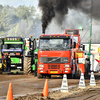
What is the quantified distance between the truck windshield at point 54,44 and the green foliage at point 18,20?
86.0 meters

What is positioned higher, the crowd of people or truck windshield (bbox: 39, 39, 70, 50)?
truck windshield (bbox: 39, 39, 70, 50)

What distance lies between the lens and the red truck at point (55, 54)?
60.3 feet

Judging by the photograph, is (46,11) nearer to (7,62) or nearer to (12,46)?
(12,46)

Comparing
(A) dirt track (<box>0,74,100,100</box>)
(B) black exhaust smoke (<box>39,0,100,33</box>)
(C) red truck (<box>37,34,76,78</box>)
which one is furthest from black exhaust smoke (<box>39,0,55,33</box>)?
(A) dirt track (<box>0,74,100,100</box>)

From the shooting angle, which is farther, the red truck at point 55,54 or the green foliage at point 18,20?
the green foliage at point 18,20

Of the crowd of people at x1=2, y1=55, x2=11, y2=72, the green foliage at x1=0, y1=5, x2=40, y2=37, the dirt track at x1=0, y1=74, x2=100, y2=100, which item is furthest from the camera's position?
the green foliage at x1=0, y1=5, x2=40, y2=37

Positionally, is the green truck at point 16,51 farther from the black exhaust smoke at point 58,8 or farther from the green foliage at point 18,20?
the green foliage at point 18,20

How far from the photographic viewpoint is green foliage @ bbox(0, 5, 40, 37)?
343ft

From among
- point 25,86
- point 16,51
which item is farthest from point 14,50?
point 25,86

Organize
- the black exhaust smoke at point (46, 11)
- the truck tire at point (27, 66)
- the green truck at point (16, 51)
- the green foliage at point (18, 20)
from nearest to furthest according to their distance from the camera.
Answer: the truck tire at point (27, 66) → the green truck at point (16, 51) → the black exhaust smoke at point (46, 11) → the green foliage at point (18, 20)

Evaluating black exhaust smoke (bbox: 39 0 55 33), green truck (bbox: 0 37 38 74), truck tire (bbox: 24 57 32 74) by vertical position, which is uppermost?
black exhaust smoke (bbox: 39 0 55 33)

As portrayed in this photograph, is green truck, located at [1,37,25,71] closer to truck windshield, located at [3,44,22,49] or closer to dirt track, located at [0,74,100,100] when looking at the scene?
truck windshield, located at [3,44,22,49]

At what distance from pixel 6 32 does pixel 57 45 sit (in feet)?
290

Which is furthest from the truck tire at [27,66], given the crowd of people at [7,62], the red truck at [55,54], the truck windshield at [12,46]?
the red truck at [55,54]
